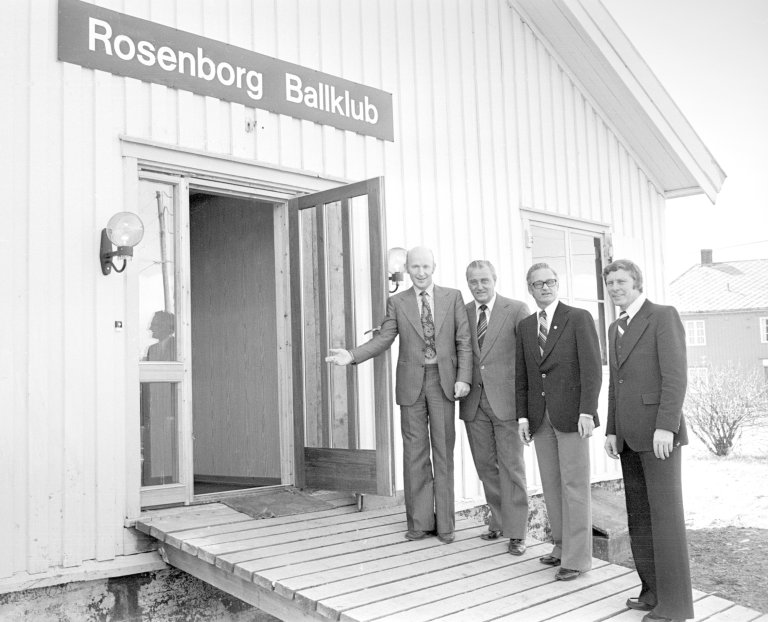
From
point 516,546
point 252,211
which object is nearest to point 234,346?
point 252,211

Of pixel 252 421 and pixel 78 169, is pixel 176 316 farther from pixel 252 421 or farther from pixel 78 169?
pixel 252 421

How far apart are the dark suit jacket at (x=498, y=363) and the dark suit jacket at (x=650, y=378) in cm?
84

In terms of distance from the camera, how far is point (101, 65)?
4.38m

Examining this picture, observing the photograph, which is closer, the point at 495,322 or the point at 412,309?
the point at 495,322

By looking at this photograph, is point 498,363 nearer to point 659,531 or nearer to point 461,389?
point 461,389

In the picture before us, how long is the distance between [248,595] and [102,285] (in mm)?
1879

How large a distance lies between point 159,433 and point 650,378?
2904 mm

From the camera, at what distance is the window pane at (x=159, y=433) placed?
4.57 m

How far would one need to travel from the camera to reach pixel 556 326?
3.74 m

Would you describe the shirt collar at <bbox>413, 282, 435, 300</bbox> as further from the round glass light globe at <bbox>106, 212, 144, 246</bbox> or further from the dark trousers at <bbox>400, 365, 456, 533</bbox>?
the round glass light globe at <bbox>106, 212, 144, 246</bbox>

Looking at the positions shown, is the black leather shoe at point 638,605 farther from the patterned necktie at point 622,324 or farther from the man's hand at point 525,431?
the patterned necktie at point 622,324

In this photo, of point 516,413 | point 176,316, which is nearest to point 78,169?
point 176,316

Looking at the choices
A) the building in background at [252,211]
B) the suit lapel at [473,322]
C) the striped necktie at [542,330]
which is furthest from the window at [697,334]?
the striped necktie at [542,330]

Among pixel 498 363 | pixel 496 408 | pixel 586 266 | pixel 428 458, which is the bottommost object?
pixel 428 458
